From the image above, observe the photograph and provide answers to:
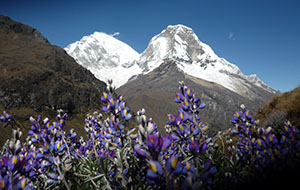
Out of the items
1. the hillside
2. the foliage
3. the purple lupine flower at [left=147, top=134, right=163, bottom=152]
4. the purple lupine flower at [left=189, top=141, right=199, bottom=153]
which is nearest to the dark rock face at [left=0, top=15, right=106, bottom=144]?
the hillside

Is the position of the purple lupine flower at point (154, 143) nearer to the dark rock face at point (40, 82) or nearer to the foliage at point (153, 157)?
the foliage at point (153, 157)

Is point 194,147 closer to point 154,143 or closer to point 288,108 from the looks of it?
point 154,143

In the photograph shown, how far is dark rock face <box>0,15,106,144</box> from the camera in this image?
4706 centimetres

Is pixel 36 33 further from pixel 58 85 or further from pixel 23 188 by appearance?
pixel 23 188

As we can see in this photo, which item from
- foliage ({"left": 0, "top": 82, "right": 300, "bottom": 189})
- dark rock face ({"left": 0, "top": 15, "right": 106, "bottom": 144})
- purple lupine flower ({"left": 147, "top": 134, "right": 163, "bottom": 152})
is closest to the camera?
purple lupine flower ({"left": 147, "top": 134, "right": 163, "bottom": 152})

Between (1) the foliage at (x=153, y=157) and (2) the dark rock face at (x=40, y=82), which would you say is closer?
(1) the foliage at (x=153, y=157)

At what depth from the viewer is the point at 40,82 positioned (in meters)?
54.2

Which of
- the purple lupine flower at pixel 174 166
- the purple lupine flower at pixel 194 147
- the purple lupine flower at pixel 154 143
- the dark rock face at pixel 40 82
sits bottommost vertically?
the purple lupine flower at pixel 174 166

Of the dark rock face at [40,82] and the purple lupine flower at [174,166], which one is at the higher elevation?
the dark rock face at [40,82]

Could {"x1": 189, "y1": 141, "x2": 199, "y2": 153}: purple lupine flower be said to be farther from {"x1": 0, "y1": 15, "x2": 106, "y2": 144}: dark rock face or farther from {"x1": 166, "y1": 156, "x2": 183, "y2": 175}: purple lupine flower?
{"x1": 0, "y1": 15, "x2": 106, "y2": 144}: dark rock face

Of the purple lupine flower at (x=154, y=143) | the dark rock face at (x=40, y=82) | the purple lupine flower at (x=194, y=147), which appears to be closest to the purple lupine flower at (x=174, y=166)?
the purple lupine flower at (x=154, y=143)

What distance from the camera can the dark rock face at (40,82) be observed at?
47.1 m

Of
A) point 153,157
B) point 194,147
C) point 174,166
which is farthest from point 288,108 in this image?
point 153,157

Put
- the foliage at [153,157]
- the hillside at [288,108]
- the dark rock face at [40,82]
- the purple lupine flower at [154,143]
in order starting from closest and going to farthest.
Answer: the purple lupine flower at [154,143] → the foliage at [153,157] → the hillside at [288,108] → the dark rock face at [40,82]
